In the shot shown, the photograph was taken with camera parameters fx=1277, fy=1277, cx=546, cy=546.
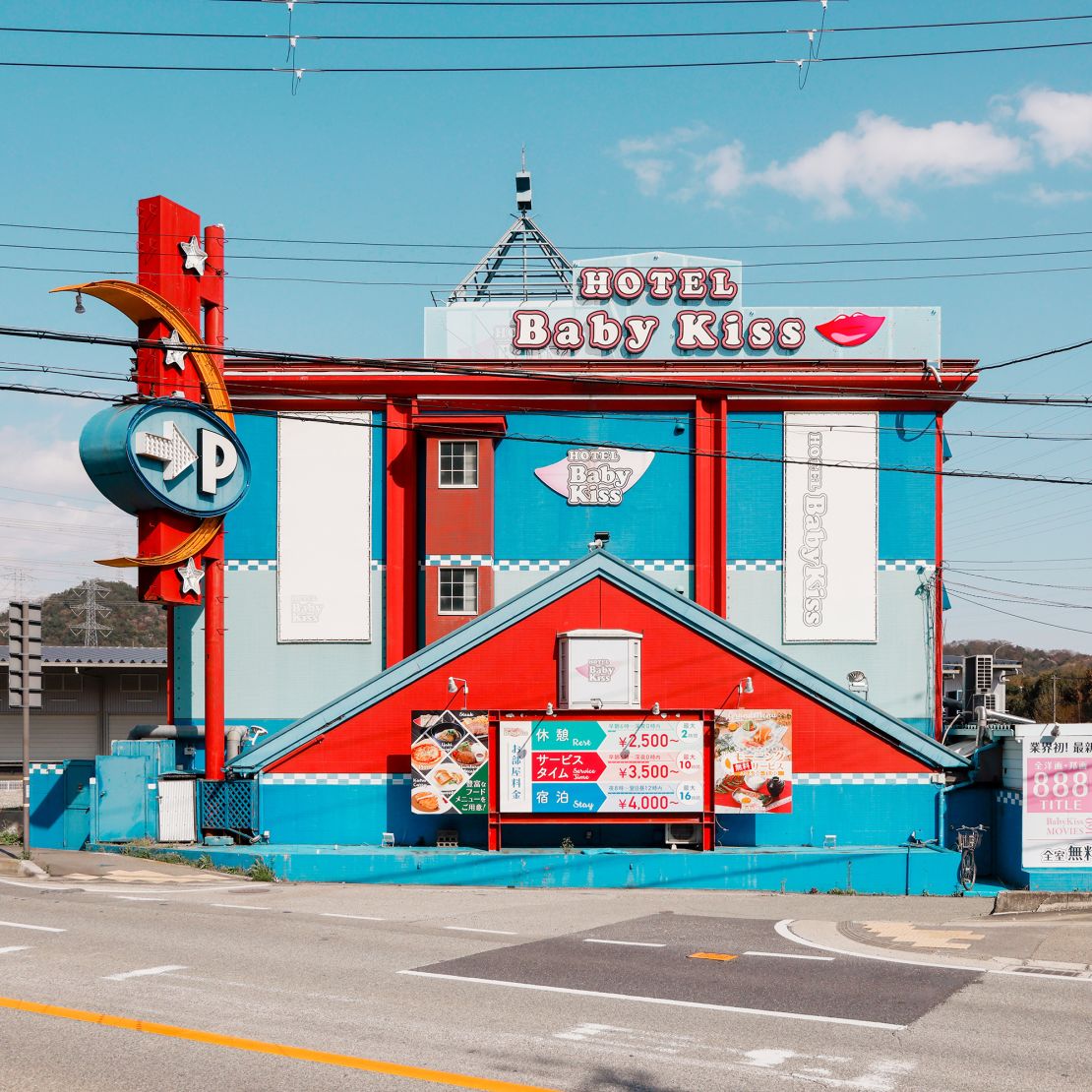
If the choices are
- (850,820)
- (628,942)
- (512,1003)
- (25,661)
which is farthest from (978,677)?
(512,1003)

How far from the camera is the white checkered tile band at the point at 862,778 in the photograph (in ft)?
88.2

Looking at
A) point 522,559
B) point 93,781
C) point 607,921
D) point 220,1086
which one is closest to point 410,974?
point 220,1086

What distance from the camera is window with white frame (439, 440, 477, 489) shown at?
35.7 m

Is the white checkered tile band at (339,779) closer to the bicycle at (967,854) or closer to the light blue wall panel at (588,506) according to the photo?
the light blue wall panel at (588,506)

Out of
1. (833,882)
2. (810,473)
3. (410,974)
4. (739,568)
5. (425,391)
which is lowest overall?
(833,882)

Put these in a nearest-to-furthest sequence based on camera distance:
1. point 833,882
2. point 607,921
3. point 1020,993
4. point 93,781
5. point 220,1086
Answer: point 220,1086 < point 1020,993 < point 607,921 < point 833,882 < point 93,781

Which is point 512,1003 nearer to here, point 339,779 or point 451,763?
point 451,763

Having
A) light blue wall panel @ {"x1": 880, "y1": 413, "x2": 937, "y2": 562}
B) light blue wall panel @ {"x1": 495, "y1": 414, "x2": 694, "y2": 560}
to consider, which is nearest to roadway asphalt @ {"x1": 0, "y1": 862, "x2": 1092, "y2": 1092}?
light blue wall panel @ {"x1": 495, "y1": 414, "x2": 694, "y2": 560}

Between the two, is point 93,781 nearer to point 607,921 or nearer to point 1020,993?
point 607,921

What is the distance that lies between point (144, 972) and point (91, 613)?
316 ft

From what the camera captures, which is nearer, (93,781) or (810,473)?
(93,781)

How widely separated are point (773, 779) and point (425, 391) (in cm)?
1589

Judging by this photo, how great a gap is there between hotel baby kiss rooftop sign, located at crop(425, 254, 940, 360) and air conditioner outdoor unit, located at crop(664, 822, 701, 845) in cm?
1553

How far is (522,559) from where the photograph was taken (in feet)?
117
